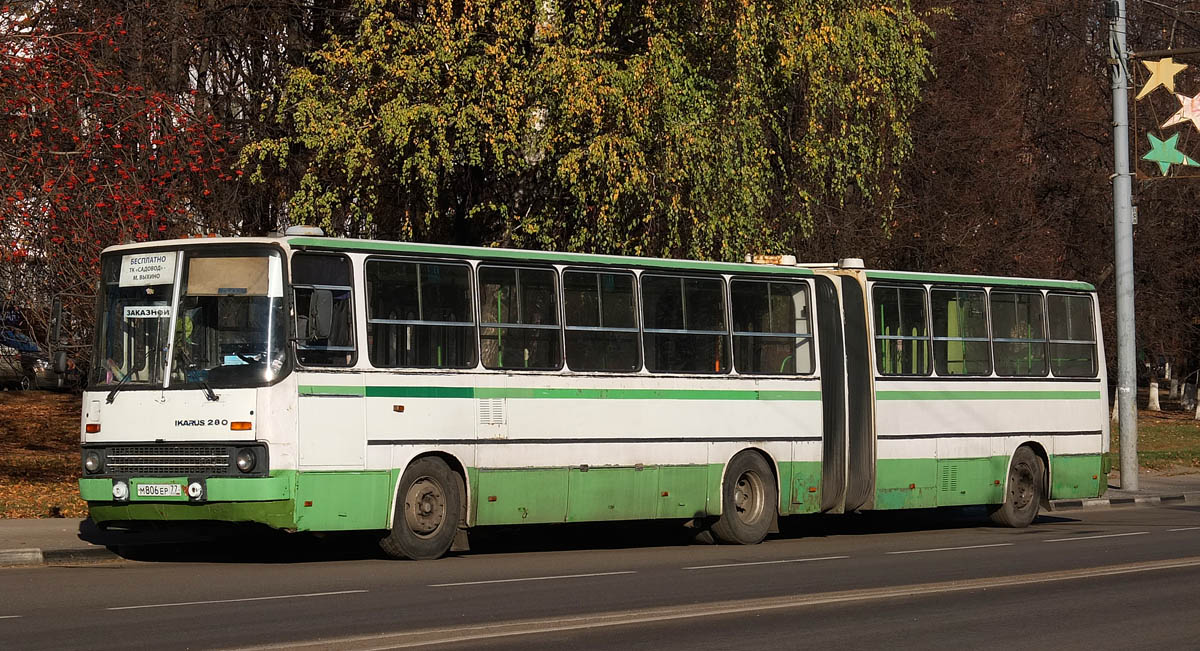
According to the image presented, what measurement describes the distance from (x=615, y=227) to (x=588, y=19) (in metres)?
3.04

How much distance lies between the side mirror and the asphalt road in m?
2.13

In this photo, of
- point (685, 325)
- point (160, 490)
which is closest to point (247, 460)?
point (160, 490)

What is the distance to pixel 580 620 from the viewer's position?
1170 cm

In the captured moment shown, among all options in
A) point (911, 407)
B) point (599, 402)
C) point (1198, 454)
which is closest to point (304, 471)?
point (599, 402)

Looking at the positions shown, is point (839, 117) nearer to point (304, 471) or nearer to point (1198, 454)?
point (304, 471)

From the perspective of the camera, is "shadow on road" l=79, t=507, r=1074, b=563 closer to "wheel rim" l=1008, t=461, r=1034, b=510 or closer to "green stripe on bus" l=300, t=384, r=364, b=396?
"wheel rim" l=1008, t=461, r=1034, b=510

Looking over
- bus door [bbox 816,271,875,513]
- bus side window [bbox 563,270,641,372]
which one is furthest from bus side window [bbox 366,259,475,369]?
bus door [bbox 816,271,875,513]

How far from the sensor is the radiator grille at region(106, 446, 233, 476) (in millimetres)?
15594

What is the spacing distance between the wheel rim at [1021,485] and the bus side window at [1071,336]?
4.62ft

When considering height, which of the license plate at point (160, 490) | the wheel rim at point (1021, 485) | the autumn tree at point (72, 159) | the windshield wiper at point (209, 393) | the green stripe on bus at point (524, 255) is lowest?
the wheel rim at point (1021, 485)

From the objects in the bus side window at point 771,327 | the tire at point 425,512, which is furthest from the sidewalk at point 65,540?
the bus side window at point 771,327

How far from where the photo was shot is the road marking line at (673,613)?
10.4 metres

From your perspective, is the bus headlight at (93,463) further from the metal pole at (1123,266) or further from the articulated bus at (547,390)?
the metal pole at (1123,266)

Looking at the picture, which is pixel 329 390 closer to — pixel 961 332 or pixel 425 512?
pixel 425 512
